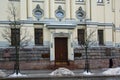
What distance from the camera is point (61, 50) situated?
154 feet

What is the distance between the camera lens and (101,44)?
48.9m

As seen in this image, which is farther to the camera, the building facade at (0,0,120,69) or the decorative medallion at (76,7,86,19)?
the decorative medallion at (76,7,86,19)

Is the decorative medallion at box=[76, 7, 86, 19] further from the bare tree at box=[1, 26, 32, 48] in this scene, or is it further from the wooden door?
the bare tree at box=[1, 26, 32, 48]

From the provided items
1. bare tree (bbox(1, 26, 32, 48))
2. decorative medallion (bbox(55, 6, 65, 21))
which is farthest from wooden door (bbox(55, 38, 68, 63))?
bare tree (bbox(1, 26, 32, 48))

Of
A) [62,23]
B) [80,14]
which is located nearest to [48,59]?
[62,23]

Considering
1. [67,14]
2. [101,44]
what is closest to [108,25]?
[101,44]

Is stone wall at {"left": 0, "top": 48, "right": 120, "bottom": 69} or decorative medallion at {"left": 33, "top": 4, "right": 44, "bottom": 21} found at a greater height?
decorative medallion at {"left": 33, "top": 4, "right": 44, "bottom": 21}

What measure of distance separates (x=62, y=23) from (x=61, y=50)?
339 cm

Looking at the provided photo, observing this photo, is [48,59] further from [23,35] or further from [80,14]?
[80,14]

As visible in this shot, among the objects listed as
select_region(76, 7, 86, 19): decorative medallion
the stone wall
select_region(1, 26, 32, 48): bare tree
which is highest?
select_region(76, 7, 86, 19): decorative medallion

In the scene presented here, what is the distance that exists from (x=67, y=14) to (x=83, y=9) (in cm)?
246

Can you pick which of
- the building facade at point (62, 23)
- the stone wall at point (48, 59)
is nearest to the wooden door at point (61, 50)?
the building facade at point (62, 23)

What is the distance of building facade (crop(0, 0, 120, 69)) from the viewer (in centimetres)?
4600

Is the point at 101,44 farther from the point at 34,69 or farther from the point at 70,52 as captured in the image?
the point at 34,69
